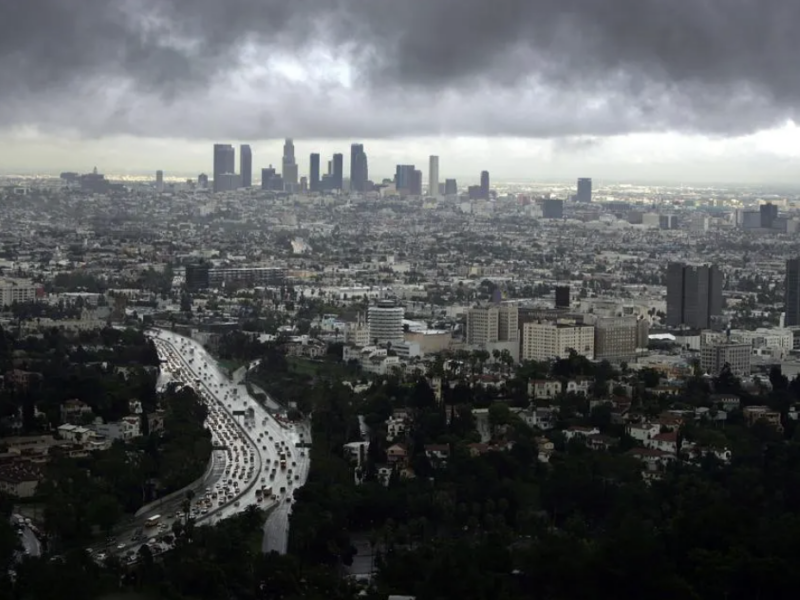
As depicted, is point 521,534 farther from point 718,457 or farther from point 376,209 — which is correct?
point 376,209

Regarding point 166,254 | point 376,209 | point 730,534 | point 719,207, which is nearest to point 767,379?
point 730,534

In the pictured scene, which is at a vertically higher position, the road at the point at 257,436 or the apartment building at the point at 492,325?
the apartment building at the point at 492,325

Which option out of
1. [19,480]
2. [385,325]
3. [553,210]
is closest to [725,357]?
[385,325]

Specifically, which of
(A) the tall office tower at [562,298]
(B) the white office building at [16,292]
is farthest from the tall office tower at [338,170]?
(A) the tall office tower at [562,298]

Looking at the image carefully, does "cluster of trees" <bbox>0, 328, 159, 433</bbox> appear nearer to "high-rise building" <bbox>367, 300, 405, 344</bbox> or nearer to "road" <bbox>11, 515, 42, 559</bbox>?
"high-rise building" <bbox>367, 300, 405, 344</bbox>

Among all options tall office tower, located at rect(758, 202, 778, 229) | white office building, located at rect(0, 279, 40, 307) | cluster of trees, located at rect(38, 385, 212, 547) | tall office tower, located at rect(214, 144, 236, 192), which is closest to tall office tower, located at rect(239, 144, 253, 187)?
tall office tower, located at rect(214, 144, 236, 192)

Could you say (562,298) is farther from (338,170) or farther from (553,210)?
(338,170)

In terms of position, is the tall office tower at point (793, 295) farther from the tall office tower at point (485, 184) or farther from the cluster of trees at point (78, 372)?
the tall office tower at point (485, 184)

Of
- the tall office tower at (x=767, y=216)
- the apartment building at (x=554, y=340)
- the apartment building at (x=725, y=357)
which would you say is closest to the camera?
the apartment building at (x=725, y=357)
